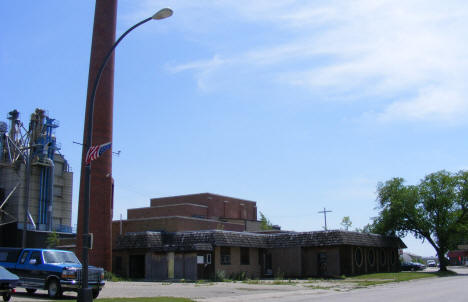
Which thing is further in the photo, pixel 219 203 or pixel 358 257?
pixel 219 203

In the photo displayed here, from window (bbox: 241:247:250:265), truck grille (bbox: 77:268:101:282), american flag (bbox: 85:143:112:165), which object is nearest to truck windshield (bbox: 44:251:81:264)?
truck grille (bbox: 77:268:101:282)

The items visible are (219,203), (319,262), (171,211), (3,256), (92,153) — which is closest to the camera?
(92,153)

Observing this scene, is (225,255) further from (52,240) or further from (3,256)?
(52,240)

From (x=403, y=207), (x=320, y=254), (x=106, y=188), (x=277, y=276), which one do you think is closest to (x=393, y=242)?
(x=403, y=207)

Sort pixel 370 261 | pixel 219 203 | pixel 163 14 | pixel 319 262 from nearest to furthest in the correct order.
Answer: pixel 163 14 → pixel 319 262 → pixel 370 261 → pixel 219 203

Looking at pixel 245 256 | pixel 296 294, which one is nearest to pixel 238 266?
pixel 245 256

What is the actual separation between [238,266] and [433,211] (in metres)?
22.8

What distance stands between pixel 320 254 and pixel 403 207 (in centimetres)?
1313

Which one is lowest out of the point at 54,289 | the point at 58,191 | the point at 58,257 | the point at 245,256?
the point at 54,289

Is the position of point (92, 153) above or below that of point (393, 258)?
above

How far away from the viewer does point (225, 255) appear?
38.7 meters

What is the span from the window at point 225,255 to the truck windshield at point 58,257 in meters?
18.7

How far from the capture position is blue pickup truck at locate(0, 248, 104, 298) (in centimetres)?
1903

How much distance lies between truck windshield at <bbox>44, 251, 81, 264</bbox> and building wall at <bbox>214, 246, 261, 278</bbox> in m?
17.9
